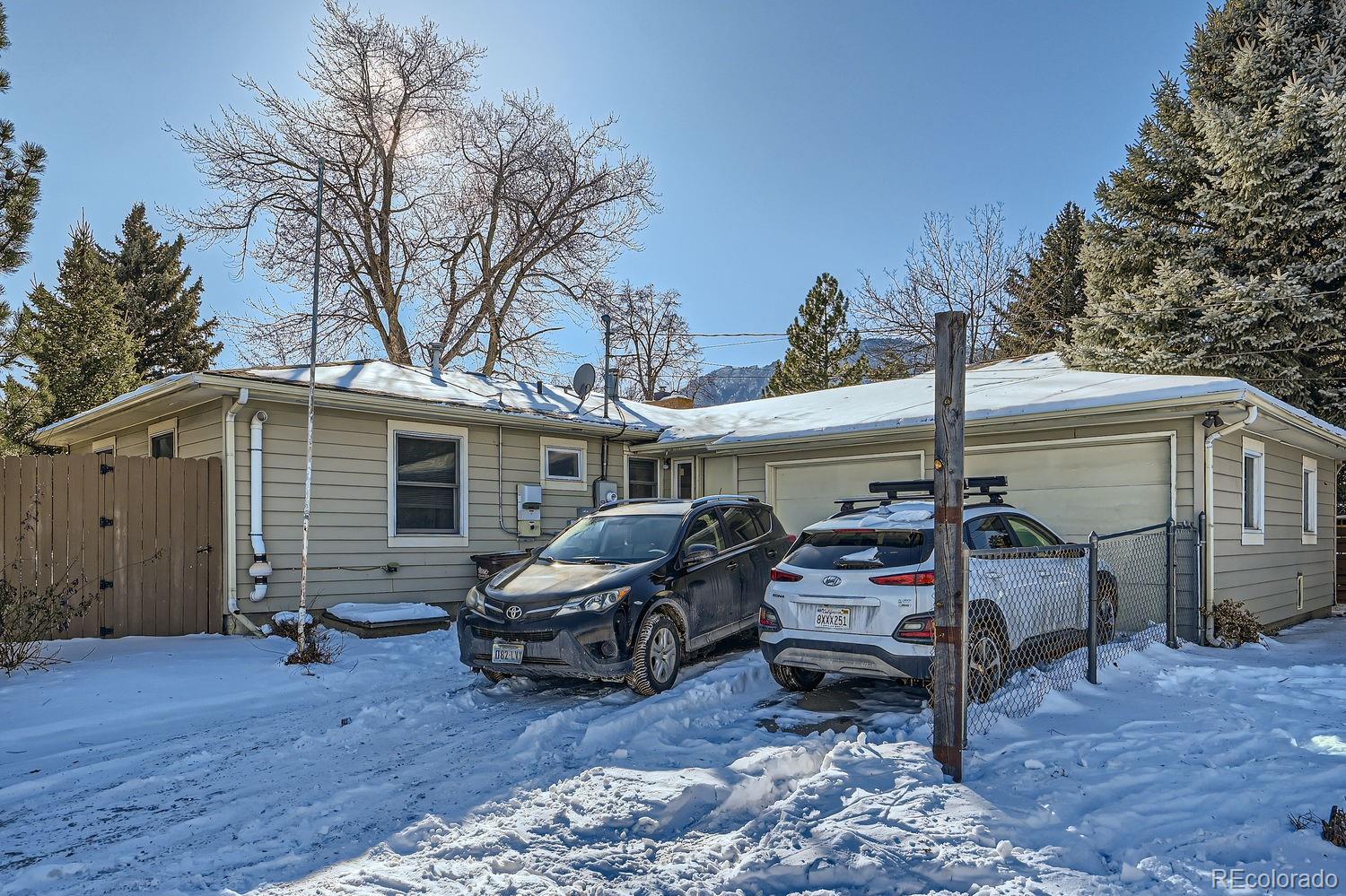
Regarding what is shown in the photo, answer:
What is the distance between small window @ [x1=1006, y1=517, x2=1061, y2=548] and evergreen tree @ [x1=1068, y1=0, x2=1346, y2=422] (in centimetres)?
1316

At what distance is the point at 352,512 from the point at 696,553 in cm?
524

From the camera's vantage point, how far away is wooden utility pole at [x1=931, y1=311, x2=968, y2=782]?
4480 mm

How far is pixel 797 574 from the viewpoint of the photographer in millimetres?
6223

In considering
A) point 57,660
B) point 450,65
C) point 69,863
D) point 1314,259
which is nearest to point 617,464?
point 57,660

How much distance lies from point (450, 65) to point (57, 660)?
2217 cm

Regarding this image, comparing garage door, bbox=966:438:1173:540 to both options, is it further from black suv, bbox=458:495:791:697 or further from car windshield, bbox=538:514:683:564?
car windshield, bbox=538:514:683:564

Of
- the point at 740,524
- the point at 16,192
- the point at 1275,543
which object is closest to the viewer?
the point at 740,524

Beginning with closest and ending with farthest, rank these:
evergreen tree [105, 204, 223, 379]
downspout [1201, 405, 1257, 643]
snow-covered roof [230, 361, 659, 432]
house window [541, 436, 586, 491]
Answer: downspout [1201, 405, 1257, 643]
snow-covered roof [230, 361, 659, 432]
house window [541, 436, 586, 491]
evergreen tree [105, 204, 223, 379]

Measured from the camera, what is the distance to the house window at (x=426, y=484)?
35.3 ft

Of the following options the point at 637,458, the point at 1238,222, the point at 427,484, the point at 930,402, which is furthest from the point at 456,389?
the point at 1238,222

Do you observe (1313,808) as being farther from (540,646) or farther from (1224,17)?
(1224,17)

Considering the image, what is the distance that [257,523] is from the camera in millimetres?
9344

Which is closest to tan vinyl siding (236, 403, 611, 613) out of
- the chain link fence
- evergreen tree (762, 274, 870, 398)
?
the chain link fence

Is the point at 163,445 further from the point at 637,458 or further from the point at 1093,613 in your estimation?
the point at 1093,613
